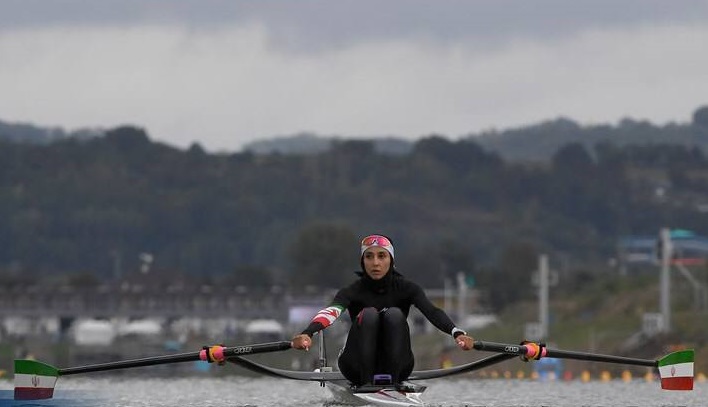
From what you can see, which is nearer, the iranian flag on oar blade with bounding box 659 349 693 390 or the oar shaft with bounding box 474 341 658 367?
the oar shaft with bounding box 474 341 658 367

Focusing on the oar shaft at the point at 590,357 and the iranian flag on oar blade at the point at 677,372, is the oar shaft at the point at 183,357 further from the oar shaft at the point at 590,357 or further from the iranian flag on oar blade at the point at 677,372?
the iranian flag on oar blade at the point at 677,372

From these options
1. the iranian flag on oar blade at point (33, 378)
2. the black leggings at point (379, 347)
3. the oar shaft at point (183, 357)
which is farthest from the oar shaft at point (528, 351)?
the iranian flag on oar blade at point (33, 378)

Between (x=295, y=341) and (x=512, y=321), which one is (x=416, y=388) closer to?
(x=295, y=341)

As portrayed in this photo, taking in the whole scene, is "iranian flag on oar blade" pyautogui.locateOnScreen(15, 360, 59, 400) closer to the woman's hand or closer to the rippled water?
the rippled water

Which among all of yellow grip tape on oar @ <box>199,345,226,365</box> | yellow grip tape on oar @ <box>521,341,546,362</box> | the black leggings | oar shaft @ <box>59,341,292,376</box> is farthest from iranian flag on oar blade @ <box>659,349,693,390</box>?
yellow grip tape on oar @ <box>199,345,226,365</box>

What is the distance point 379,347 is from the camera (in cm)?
3434

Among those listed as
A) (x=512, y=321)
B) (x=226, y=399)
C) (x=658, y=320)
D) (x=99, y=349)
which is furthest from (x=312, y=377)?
(x=512, y=321)

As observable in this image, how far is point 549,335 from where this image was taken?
136875 millimetres

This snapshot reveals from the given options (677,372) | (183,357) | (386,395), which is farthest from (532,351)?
(183,357)

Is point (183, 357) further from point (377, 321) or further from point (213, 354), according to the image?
point (377, 321)

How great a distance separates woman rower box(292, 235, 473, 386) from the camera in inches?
1345

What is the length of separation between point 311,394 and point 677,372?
10921 millimetres

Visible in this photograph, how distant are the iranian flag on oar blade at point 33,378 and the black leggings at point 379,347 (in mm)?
5061

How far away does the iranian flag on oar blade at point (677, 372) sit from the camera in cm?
3656
